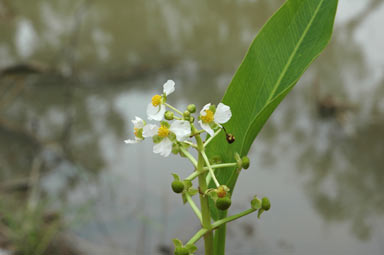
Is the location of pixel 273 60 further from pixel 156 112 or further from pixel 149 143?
pixel 149 143

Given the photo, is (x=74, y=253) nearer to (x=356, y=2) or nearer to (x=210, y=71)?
(x=210, y=71)

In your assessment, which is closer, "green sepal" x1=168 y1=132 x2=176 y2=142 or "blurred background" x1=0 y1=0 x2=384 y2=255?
"green sepal" x1=168 y1=132 x2=176 y2=142

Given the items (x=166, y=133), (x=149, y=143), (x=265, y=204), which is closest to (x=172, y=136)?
(x=166, y=133)

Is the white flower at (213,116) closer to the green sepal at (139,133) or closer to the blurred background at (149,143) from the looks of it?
the green sepal at (139,133)

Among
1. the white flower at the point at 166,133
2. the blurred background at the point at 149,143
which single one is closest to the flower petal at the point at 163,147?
the white flower at the point at 166,133

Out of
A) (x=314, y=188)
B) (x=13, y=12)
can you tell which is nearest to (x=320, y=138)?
(x=314, y=188)

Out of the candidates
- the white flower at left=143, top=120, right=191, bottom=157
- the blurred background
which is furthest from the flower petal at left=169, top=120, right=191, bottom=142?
the blurred background

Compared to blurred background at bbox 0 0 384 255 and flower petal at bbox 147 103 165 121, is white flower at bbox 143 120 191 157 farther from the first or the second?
blurred background at bbox 0 0 384 255
